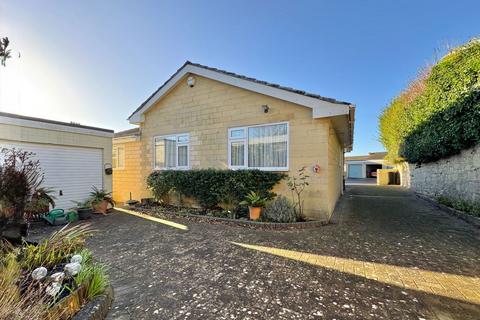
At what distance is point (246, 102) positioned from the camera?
321 inches

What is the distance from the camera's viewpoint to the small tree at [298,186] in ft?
23.0

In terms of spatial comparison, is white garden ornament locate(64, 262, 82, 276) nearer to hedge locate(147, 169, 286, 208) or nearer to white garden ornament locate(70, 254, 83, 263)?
white garden ornament locate(70, 254, 83, 263)

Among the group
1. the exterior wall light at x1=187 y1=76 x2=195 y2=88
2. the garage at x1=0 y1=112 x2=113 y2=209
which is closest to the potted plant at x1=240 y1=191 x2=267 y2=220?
the exterior wall light at x1=187 y1=76 x2=195 y2=88

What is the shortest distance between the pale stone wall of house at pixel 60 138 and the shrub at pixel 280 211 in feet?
25.1

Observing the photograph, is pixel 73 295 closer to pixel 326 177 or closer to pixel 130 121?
pixel 326 177

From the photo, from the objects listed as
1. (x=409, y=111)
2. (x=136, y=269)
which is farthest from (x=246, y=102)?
(x=409, y=111)

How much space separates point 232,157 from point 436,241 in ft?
20.9

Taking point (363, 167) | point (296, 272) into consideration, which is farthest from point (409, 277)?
point (363, 167)

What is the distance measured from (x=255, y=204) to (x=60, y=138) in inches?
317

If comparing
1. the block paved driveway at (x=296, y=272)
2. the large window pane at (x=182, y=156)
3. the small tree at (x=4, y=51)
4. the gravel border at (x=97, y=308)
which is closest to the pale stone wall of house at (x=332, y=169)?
the block paved driveway at (x=296, y=272)

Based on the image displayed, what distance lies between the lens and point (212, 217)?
741 cm

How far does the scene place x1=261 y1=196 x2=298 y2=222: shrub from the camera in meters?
6.68

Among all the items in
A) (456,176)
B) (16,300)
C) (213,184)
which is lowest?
(16,300)

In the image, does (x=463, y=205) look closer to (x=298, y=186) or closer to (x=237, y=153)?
(x=298, y=186)
